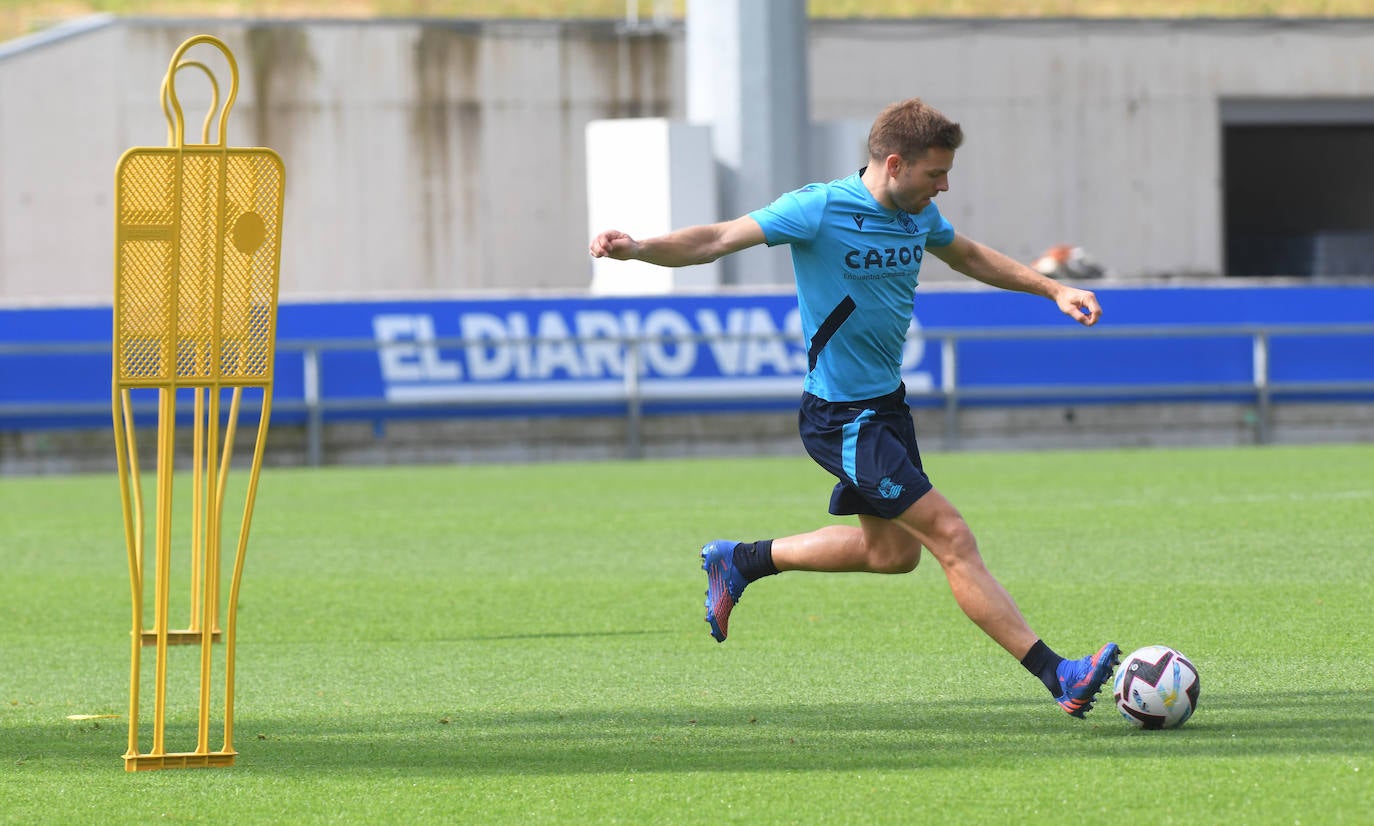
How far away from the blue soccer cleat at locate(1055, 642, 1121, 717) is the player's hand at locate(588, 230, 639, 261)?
1771 mm

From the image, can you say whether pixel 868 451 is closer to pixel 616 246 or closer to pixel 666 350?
pixel 616 246

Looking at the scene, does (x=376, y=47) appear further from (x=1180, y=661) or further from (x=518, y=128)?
(x=1180, y=661)

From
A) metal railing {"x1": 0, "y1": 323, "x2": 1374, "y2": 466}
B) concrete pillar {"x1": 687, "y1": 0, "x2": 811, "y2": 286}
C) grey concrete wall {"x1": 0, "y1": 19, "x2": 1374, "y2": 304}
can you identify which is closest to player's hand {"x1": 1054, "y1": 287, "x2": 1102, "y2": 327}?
metal railing {"x1": 0, "y1": 323, "x2": 1374, "y2": 466}

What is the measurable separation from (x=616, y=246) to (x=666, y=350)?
14622mm

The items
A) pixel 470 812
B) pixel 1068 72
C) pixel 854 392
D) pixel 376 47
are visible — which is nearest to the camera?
pixel 470 812

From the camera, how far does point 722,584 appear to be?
7.21 meters

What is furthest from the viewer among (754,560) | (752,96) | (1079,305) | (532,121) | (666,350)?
(532,121)

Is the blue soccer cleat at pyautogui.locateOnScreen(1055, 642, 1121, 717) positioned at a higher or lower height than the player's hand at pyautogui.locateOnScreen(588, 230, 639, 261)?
lower

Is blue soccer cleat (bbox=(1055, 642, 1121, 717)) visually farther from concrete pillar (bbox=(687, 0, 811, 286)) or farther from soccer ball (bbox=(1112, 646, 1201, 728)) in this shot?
concrete pillar (bbox=(687, 0, 811, 286))

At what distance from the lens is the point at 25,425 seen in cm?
1969

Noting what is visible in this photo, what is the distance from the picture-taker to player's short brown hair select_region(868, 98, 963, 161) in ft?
20.5

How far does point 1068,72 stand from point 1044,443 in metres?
11.8

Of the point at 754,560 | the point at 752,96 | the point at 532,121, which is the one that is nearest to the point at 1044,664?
the point at 754,560

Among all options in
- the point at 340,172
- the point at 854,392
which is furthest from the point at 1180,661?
the point at 340,172
